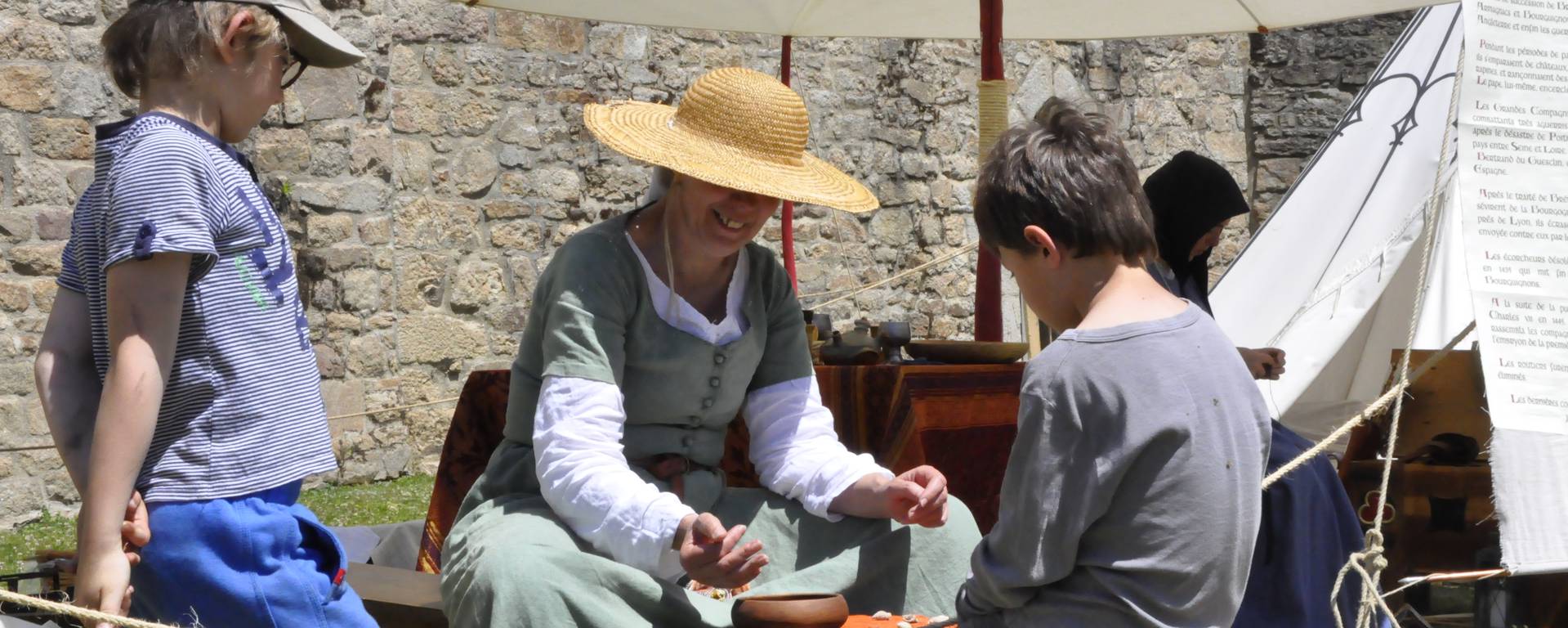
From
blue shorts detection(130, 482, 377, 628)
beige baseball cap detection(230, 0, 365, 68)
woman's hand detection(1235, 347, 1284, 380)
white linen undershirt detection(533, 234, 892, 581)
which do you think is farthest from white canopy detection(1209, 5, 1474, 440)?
blue shorts detection(130, 482, 377, 628)

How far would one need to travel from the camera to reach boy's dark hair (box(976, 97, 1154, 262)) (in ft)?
5.72

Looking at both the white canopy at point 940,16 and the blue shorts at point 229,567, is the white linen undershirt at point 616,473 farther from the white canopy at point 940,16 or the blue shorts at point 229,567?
the white canopy at point 940,16

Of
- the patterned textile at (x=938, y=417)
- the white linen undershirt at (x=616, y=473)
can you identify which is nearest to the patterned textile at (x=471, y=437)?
the white linen undershirt at (x=616, y=473)

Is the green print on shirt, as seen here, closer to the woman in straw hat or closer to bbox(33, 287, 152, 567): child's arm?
bbox(33, 287, 152, 567): child's arm

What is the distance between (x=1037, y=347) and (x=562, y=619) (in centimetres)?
296

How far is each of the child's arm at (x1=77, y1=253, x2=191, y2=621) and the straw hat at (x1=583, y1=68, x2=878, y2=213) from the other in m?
0.80

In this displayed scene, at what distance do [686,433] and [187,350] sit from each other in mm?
871

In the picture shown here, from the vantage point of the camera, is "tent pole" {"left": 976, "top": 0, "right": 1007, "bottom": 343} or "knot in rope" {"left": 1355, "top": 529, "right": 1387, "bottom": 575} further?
"tent pole" {"left": 976, "top": 0, "right": 1007, "bottom": 343}

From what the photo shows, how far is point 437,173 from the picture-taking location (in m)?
5.84

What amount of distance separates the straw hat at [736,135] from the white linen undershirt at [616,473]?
0.19 meters

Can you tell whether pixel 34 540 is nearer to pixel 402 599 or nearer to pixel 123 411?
pixel 402 599

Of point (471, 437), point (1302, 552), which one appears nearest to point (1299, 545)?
point (1302, 552)

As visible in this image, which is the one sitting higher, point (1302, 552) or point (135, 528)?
point (135, 528)

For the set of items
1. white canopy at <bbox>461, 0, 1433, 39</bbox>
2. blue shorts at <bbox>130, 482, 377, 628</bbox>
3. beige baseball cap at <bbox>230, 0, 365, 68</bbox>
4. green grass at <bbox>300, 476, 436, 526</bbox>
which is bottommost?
green grass at <bbox>300, 476, 436, 526</bbox>
